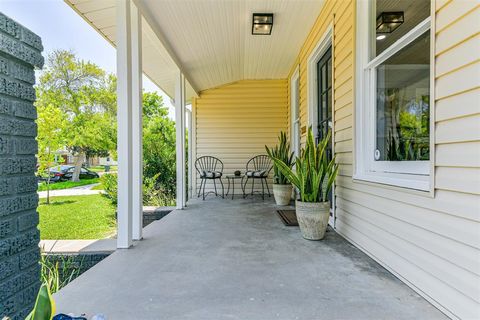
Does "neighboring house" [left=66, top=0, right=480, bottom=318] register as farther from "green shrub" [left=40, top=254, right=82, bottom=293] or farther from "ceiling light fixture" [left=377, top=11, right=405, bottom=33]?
"green shrub" [left=40, top=254, right=82, bottom=293]

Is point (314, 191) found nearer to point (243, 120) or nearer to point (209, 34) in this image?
point (209, 34)

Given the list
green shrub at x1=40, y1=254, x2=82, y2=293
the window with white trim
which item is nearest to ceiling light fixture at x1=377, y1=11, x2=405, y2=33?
the window with white trim

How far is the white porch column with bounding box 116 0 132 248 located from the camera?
242cm

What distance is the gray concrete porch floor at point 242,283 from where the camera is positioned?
1442mm

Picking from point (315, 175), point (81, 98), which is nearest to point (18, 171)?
point (315, 175)

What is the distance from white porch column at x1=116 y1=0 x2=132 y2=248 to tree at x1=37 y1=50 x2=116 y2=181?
8.28 metres

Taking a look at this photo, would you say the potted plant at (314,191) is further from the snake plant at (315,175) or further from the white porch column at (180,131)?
the white porch column at (180,131)

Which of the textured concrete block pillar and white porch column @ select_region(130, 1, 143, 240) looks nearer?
the textured concrete block pillar

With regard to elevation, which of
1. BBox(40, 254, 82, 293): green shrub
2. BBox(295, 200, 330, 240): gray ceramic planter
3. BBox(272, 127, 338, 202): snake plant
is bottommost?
BBox(40, 254, 82, 293): green shrub

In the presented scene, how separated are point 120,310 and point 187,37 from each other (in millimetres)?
3298

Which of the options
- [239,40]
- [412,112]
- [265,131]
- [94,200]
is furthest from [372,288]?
[94,200]

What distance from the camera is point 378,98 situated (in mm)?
2359

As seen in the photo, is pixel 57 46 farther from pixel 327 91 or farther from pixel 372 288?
pixel 372 288

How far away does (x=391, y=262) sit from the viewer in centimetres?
190
